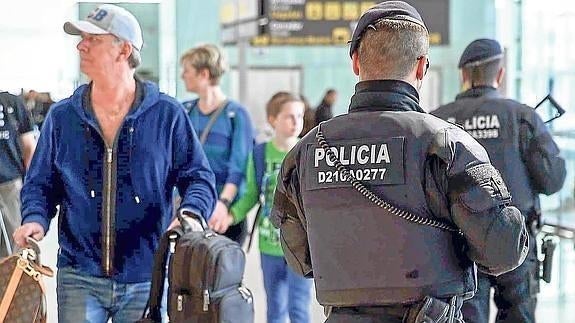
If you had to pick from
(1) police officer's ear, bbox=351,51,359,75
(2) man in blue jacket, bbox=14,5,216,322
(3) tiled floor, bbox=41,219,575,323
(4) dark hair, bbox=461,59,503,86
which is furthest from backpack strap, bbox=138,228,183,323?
(3) tiled floor, bbox=41,219,575,323

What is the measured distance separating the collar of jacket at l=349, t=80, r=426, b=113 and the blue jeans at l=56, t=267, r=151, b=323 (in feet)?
4.13

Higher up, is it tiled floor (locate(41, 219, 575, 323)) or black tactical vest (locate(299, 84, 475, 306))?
black tactical vest (locate(299, 84, 475, 306))

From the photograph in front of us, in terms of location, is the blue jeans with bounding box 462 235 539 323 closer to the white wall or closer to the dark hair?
the dark hair

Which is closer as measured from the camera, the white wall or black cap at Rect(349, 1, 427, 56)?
black cap at Rect(349, 1, 427, 56)

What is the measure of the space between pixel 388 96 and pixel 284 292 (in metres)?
2.57

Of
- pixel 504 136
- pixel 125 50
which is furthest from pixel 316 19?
pixel 125 50

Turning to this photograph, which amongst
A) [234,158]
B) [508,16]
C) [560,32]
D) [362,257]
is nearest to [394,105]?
[362,257]

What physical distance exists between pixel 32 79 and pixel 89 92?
341 centimetres

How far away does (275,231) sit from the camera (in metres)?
4.65

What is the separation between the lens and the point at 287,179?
246 cm

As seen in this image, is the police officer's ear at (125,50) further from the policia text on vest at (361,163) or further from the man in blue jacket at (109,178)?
the policia text on vest at (361,163)

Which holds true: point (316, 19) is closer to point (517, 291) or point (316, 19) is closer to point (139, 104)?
point (517, 291)

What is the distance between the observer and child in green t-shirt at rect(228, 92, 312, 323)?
15.3 feet

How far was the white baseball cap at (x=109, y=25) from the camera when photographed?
127 inches
